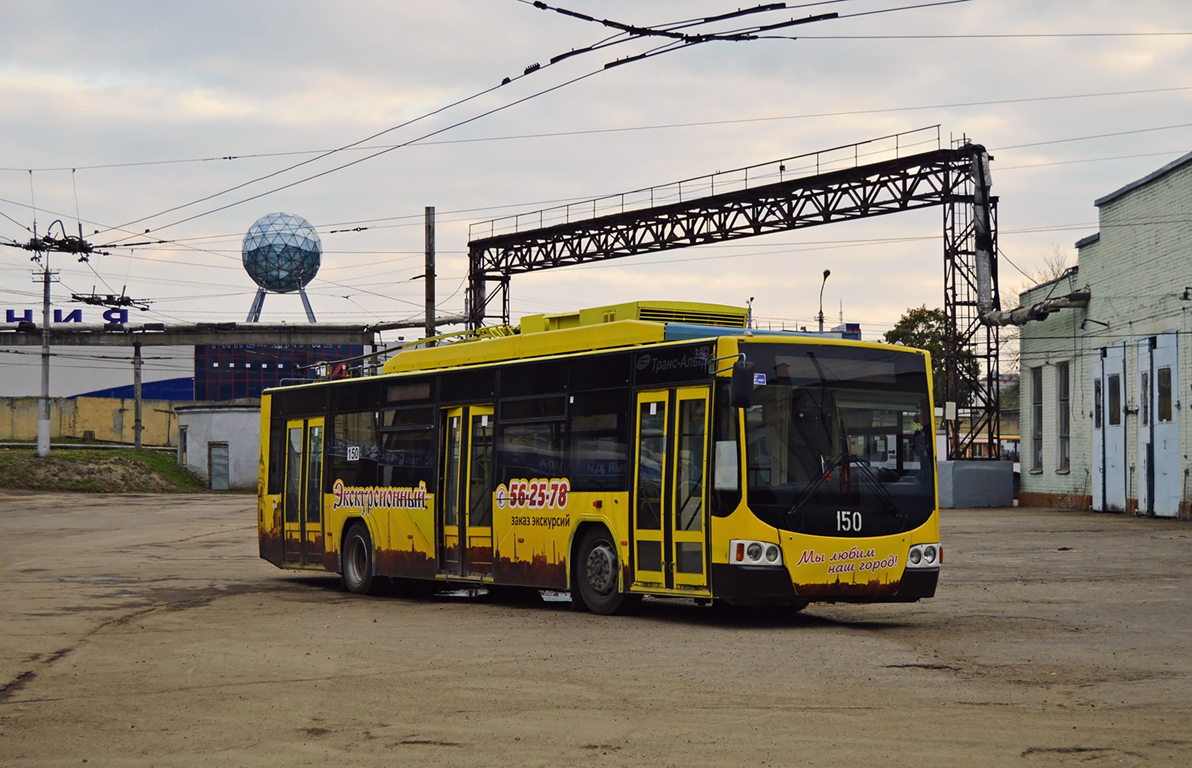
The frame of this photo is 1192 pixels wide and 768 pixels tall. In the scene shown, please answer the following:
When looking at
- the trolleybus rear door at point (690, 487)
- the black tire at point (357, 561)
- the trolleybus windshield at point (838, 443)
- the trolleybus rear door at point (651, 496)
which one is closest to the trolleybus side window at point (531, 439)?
the trolleybus rear door at point (651, 496)

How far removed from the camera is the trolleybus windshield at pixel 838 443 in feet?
43.1

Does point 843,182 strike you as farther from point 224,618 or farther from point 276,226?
point 276,226

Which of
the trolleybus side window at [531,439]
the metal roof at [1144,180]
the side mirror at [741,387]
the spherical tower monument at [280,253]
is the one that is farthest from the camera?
the spherical tower monument at [280,253]

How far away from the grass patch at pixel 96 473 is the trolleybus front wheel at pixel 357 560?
41225 mm

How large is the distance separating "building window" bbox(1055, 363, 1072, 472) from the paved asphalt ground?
→ 888 inches

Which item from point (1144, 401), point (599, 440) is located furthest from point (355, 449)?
point (1144, 401)

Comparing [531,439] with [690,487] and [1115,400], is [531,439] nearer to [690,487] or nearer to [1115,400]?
[690,487]

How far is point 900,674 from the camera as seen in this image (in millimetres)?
10102

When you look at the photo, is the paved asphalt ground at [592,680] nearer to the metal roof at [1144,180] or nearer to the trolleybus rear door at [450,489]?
the trolleybus rear door at [450,489]

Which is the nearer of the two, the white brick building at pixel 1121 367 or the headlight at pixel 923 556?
the headlight at pixel 923 556

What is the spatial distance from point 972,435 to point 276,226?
207 ft

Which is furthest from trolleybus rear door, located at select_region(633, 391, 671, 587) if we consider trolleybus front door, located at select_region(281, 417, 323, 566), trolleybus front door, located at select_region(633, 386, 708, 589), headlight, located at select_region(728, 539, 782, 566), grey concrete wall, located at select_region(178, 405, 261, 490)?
grey concrete wall, located at select_region(178, 405, 261, 490)

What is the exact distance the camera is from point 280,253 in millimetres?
97625

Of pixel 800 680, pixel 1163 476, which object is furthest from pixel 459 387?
pixel 1163 476
